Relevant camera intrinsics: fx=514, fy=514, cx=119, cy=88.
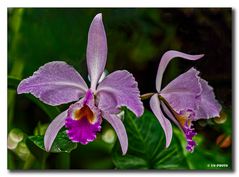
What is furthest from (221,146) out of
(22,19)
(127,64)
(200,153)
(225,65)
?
(22,19)

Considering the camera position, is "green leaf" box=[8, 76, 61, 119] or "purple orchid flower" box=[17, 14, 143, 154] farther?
"green leaf" box=[8, 76, 61, 119]

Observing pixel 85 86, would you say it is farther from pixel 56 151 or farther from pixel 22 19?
pixel 22 19

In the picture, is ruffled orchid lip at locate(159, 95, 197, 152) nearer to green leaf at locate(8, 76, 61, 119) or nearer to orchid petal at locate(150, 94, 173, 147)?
orchid petal at locate(150, 94, 173, 147)

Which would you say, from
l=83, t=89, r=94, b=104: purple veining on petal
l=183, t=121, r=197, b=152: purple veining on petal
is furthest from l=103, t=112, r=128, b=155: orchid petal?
l=183, t=121, r=197, b=152: purple veining on petal

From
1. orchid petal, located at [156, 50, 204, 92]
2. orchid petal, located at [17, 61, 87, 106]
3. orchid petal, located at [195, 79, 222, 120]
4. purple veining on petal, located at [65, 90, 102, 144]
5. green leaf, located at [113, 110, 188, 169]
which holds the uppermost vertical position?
orchid petal, located at [156, 50, 204, 92]

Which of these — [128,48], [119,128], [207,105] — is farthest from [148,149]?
[128,48]

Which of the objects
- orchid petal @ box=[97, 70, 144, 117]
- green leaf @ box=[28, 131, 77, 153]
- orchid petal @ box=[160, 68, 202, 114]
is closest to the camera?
Answer: orchid petal @ box=[97, 70, 144, 117]

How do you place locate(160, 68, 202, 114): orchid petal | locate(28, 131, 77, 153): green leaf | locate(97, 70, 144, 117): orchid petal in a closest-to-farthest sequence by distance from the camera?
locate(97, 70, 144, 117): orchid petal, locate(160, 68, 202, 114): orchid petal, locate(28, 131, 77, 153): green leaf

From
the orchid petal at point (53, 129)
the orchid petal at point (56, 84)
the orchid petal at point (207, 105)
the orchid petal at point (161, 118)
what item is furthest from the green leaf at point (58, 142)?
the orchid petal at point (207, 105)
